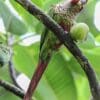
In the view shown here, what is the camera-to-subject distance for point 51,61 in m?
0.70

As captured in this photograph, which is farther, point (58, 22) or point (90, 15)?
point (90, 15)

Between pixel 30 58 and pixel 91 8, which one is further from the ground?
pixel 91 8

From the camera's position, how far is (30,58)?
733 mm

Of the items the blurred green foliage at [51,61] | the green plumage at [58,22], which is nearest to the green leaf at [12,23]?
the blurred green foliage at [51,61]

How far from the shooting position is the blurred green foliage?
67 centimetres

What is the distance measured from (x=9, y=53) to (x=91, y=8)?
0.92ft

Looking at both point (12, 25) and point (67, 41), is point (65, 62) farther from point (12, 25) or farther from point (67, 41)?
point (67, 41)

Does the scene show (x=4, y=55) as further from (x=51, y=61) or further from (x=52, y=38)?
(x=51, y=61)

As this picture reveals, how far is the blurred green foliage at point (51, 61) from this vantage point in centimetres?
67

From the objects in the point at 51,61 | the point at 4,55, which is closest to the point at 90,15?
the point at 51,61

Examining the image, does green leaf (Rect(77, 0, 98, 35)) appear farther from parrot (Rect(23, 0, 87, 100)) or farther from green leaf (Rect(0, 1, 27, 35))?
parrot (Rect(23, 0, 87, 100))

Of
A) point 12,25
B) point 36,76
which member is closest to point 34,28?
point 12,25

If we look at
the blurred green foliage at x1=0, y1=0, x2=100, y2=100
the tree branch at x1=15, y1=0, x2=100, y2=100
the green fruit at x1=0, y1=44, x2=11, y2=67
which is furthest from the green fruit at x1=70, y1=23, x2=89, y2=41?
the blurred green foliage at x1=0, y1=0, x2=100, y2=100

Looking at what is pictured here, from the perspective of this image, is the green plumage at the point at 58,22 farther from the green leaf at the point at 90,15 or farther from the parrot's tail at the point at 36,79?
the green leaf at the point at 90,15
